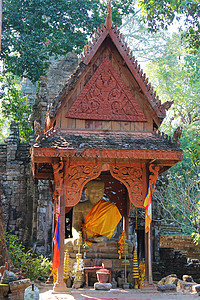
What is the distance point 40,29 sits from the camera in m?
26.7

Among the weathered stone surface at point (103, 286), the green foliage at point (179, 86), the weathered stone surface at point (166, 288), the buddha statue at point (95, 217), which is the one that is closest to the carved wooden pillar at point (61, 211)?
the weathered stone surface at point (103, 286)

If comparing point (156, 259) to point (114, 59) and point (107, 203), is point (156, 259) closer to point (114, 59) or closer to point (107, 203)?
point (107, 203)

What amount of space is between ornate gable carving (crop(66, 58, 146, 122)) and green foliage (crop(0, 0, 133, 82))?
15712 mm

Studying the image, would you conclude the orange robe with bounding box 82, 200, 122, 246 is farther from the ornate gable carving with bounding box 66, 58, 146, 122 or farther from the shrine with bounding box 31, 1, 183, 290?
the ornate gable carving with bounding box 66, 58, 146, 122

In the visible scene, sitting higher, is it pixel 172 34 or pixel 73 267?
pixel 172 34

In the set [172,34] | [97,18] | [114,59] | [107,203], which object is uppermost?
[172,34]

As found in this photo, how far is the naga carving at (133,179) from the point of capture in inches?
398

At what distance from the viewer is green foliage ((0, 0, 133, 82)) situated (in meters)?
26.0

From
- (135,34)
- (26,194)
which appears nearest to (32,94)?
(26,194)

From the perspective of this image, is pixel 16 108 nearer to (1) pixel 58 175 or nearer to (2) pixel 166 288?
(1) pixel 58 175

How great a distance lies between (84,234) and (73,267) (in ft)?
3.63

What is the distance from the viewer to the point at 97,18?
27.1 metres

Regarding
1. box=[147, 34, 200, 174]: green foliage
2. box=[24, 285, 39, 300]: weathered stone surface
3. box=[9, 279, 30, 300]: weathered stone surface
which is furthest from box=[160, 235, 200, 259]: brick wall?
box=[24, 285, 39, 300]: weathered stone surface

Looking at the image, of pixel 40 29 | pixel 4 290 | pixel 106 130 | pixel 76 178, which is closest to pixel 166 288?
pixel 76 178
